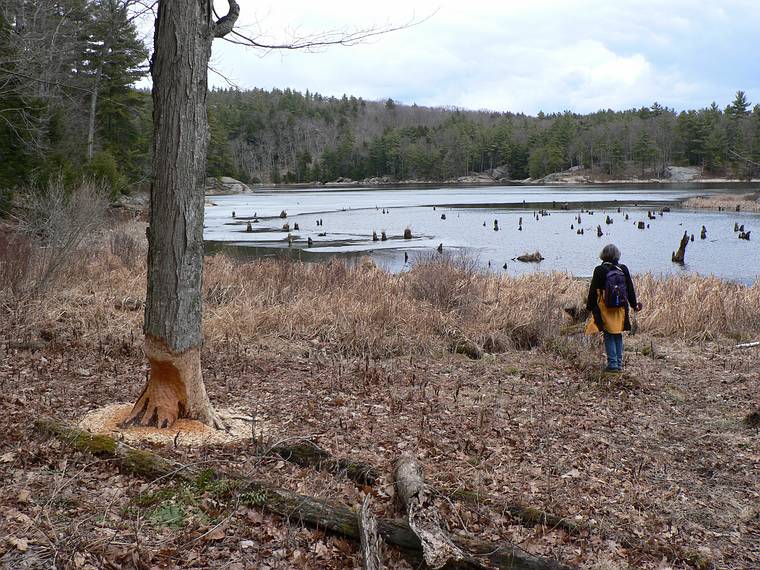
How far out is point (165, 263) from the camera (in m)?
5.47

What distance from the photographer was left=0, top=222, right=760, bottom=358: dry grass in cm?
1038

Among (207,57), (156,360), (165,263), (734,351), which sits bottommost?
(734,351)

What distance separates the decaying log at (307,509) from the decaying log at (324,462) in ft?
2.33

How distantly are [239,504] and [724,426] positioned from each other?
17.5 ft

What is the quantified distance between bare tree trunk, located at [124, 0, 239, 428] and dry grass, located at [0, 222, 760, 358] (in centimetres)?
450

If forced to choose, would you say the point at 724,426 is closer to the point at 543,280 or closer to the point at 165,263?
the point at 165,263

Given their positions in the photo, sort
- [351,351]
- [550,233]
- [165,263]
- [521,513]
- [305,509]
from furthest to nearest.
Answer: [550,233] → [351,351] → [165,263] → [521,513] → [305,509]

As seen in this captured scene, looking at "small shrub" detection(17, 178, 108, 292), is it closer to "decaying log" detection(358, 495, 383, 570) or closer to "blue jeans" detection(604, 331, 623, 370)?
"decaying log" detection(358, 495, 383, 570)

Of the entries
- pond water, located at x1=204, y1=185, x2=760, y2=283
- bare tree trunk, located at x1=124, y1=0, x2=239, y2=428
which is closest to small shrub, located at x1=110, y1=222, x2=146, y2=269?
pond water, located at x1=204, y1=185, x2=760, y2=283

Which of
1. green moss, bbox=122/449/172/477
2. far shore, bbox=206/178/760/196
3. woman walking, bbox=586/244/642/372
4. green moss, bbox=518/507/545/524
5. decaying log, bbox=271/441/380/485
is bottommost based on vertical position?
green moss, bbox=518/507/545/524

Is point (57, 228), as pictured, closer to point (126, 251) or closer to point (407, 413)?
point (126, 251)

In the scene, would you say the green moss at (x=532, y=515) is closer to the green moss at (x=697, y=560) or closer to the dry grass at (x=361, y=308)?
the green moss at (x=697, y=560)

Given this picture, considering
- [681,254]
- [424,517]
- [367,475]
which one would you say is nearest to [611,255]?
[367,475]

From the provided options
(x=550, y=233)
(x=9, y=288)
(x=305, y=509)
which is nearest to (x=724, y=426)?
(x=305, y=509)
